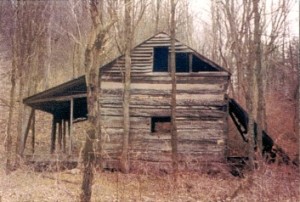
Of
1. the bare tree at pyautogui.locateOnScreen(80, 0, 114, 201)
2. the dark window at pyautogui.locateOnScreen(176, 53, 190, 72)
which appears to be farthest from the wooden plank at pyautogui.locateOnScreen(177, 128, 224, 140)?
the bare tree at pyautogui.locateOnScreen(80, 0, 114, 201)

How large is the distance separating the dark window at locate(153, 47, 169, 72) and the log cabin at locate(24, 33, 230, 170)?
1.28 meters

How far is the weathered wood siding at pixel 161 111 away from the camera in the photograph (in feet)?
57.4

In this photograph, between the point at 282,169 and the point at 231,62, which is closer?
the point at 282,169

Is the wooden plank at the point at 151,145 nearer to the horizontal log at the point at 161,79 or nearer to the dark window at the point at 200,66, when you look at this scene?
the horizontal log at the point at 161,79

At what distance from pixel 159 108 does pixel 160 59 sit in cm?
347

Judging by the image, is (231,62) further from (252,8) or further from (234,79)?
(252,8)

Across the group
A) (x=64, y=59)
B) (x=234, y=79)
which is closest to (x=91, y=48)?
(x=64, y=59)

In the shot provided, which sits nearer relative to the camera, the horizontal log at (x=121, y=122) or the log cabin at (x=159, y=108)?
the log cabin at (x=159, y=108)

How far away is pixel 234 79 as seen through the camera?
1646 inches

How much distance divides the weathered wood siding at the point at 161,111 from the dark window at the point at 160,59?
1.43 m

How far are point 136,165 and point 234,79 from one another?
1049 inches

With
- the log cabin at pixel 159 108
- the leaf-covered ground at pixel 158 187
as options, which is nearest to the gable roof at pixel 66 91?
the log cabin at pixel 159 108

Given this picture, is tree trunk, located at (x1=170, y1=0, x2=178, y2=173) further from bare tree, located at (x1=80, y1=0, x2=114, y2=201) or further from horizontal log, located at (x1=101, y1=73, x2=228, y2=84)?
bare tree, located at (x1=80, y1=0, x2=114, y2=201)

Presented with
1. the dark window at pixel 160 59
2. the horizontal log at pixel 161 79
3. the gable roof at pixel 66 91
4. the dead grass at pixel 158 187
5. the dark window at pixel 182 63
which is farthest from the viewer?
the dark window at pixel 182 63
